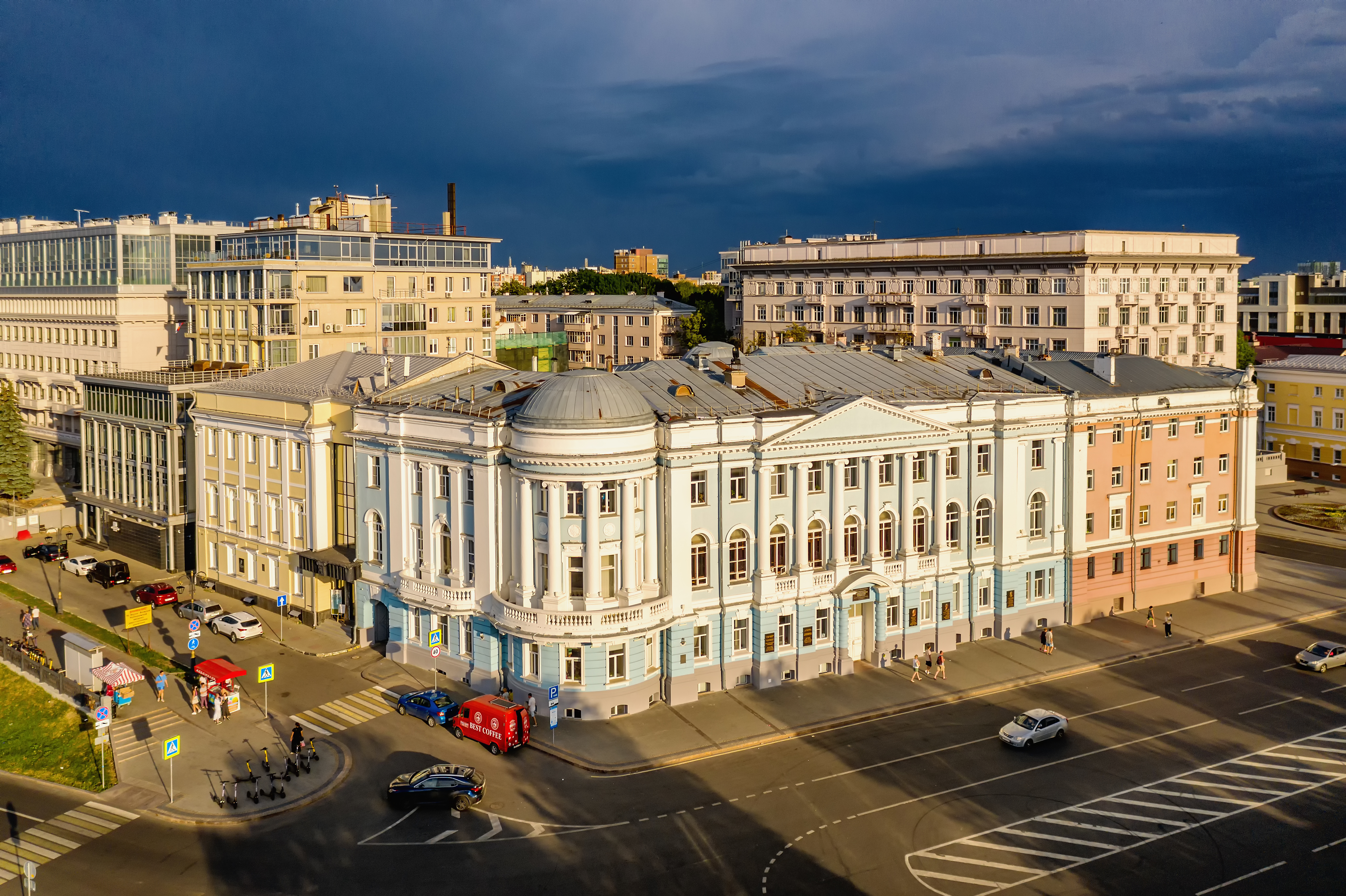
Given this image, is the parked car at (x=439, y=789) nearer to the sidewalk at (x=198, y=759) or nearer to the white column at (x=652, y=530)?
the sidewalk at (x=198, y=759)

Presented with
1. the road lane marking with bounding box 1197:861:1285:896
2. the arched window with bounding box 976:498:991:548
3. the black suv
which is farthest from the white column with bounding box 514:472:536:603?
the black suv

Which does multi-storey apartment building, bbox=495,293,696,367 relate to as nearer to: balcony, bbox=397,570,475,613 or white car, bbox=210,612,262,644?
white car, bbox=210,612,262,644

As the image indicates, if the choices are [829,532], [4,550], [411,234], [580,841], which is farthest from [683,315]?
[580,841]

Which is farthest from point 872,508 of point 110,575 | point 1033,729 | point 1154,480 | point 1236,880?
point 110,575

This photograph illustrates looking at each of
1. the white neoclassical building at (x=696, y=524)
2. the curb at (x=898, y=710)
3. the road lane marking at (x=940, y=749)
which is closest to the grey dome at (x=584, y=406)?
the white neoclassical building at (x=696, y=524)

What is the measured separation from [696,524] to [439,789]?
1881 centimetres

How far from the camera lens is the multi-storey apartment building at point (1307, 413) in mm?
118062

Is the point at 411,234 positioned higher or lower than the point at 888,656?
higher

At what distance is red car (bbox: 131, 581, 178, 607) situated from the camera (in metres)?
74.2

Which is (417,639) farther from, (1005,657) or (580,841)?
(1005,657)

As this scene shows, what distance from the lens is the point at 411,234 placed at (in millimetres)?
104688

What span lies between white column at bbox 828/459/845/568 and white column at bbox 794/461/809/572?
1431 mm

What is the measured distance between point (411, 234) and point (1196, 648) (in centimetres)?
7446

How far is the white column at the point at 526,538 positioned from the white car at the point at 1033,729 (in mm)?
23615
